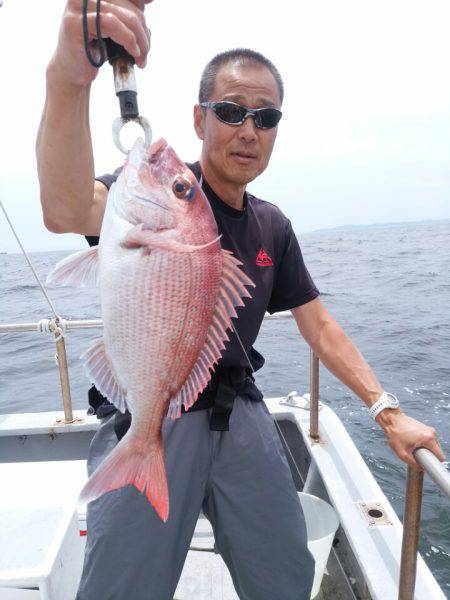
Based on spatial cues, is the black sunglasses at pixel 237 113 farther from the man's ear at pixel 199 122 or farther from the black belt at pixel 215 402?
the black belt at pixel 215 402

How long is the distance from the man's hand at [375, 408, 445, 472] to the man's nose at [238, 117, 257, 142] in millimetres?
1317

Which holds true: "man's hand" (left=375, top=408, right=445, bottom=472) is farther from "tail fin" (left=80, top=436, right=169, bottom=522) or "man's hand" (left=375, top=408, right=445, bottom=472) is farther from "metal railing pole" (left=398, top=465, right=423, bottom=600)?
"tail fin" (left=80, top=436, right=169, bottom=522)

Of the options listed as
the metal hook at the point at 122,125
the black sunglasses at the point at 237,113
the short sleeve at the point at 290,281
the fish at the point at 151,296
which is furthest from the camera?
the short sleeve at the point at 290,281

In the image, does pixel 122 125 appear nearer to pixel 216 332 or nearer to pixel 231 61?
pixel 216 332

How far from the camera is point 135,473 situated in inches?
61.5

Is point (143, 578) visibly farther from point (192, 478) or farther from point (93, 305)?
point (93, 305)

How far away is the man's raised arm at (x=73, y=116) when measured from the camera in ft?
4.27

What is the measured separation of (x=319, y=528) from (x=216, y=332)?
2033 millimetres

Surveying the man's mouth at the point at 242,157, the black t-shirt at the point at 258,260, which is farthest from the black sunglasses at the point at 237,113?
the black t-shirt at the point at 258,260

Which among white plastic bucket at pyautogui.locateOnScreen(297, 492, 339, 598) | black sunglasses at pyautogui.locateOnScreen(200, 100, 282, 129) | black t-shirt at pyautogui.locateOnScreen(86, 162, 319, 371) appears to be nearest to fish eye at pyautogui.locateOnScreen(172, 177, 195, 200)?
black t-shirt at pyautogui.locateOnScreen(86, 162, 319, 371)

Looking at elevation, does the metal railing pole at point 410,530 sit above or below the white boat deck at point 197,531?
above

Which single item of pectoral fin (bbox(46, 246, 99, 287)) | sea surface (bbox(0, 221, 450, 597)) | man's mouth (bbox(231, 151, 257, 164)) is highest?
man's mouth (bbox(231, 151, 257, 164))

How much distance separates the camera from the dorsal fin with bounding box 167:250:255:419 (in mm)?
1642

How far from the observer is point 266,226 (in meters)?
2.31
